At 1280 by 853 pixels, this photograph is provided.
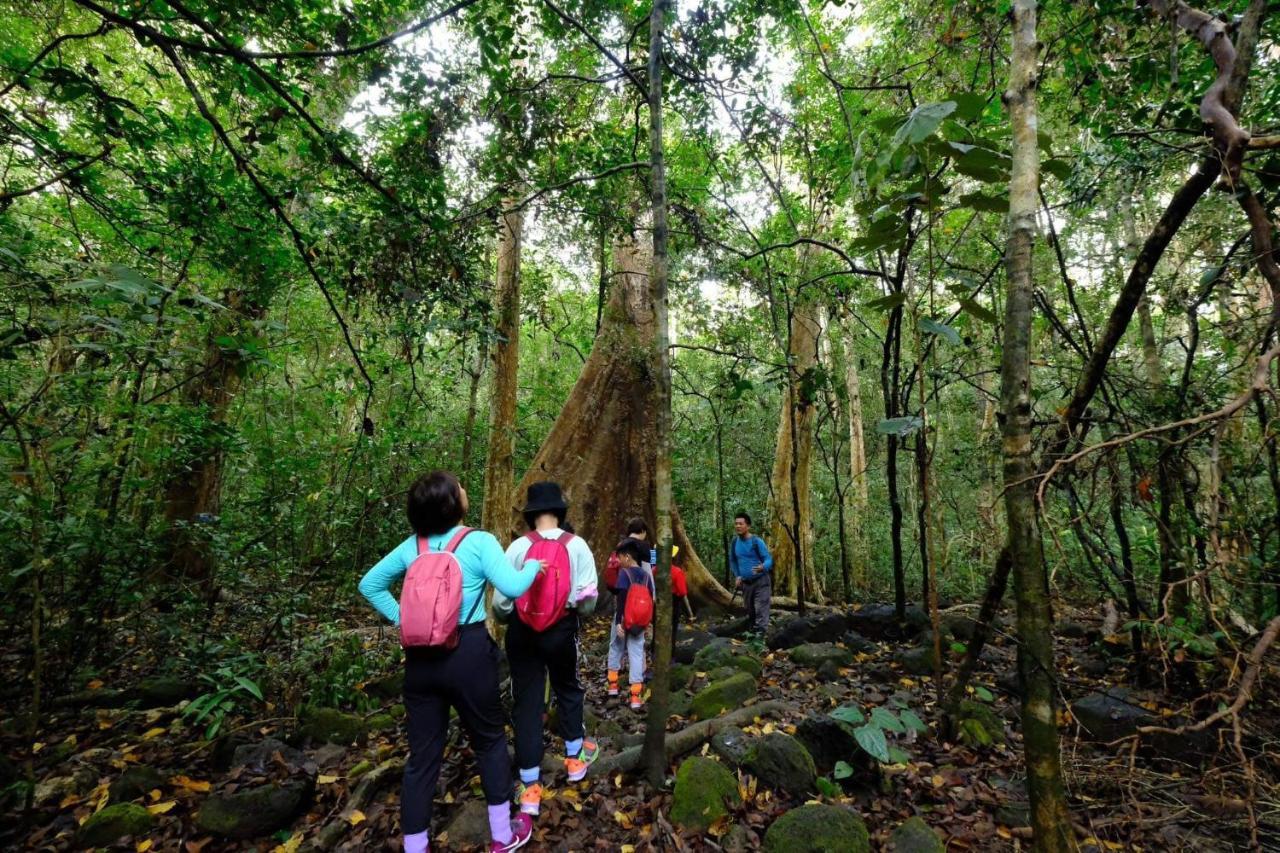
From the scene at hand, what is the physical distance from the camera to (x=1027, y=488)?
2.18 metres

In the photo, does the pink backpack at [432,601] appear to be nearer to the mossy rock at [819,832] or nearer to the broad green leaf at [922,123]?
the mossy rock at [819,832]

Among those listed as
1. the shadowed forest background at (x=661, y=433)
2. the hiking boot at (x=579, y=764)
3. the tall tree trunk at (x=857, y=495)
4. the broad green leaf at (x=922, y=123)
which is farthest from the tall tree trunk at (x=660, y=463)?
the tall tree trunk at (x=857, y=495)

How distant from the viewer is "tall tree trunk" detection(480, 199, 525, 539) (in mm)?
6680

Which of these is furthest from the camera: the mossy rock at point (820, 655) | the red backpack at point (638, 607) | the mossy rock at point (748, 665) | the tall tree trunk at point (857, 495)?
the tall tree trunk at point (857, 495)

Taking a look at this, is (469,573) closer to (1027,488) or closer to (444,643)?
(444,643)

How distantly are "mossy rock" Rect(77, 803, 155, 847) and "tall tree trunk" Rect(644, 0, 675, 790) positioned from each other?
3.14m

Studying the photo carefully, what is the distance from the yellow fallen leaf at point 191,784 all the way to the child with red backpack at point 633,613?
322 cm

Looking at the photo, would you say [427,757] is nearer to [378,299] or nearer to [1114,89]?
[378,299]

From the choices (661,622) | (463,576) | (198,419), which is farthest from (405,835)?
(198,419)

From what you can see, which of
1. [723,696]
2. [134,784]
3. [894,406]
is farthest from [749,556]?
[134,784]

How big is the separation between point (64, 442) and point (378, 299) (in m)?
1.91

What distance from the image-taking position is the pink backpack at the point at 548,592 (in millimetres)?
3406

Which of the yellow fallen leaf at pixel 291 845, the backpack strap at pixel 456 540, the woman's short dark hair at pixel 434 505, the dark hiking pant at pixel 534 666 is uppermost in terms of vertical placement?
the woman's short dark hair at pixel 434 505

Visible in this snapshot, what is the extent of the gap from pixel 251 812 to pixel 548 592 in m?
2.26
